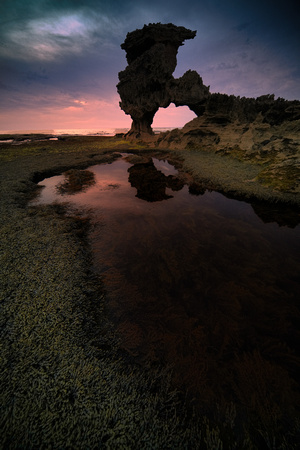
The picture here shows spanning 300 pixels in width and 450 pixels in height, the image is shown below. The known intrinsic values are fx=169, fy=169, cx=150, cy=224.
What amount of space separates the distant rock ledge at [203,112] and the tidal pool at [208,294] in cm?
651

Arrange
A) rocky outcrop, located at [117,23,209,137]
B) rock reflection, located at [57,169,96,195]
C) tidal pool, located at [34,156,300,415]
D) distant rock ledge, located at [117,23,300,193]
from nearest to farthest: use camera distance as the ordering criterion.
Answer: tidal pool, located at [34,156,300,415] < rock reflection, located at [57,169,96,195] < distant rock ledge, located at [117,23,300,193] < rocky outcrop, located at [117,23,209,137]

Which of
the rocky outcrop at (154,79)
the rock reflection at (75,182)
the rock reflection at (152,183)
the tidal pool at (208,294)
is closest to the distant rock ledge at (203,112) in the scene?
the rocky outcrop at (154,79)

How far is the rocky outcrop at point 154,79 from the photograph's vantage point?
114 feet

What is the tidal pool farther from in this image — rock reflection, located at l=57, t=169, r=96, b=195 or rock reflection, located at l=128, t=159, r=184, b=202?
rock reflection, located at l=57, t=169, r=96, b=195

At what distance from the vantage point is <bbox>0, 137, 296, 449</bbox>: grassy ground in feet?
7.43

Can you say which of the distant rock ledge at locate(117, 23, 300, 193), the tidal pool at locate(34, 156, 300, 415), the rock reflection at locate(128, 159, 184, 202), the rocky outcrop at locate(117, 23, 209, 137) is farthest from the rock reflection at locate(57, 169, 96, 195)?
the rocky outcrop at locate(117, 23, 209, 137)

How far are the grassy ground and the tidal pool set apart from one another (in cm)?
36

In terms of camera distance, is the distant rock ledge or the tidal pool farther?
the distant rock ledge

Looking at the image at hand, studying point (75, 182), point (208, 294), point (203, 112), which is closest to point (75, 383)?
point (208, 294)

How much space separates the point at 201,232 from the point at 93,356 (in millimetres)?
6066

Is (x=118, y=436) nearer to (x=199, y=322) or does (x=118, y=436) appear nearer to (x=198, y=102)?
(x=199, y=322)

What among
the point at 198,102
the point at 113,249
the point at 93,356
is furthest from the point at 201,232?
the point at 198,102

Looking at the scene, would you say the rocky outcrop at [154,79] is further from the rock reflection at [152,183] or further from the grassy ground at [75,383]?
the grassy ground at [75,383]

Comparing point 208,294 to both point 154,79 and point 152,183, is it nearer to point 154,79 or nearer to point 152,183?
point 152,183
